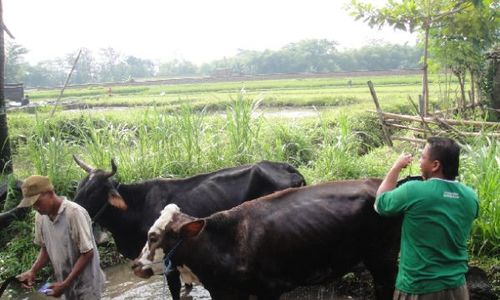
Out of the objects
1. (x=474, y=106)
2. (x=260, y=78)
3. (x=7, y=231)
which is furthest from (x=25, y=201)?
(x=260, y=78)

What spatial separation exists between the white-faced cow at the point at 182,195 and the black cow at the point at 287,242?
135 cm

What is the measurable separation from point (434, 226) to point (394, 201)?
0.28 metres

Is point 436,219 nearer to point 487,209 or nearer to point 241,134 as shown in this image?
point 487,209

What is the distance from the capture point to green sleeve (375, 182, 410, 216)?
308 centimetres

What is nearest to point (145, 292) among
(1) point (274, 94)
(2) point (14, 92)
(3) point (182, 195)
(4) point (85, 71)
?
(3) point (182, 195)

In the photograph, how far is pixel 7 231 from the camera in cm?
725

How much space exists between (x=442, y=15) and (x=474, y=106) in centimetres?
286

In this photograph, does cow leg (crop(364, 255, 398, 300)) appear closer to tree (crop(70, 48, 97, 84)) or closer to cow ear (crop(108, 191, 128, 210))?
cow ear (crop(108, 191, 128, 210))

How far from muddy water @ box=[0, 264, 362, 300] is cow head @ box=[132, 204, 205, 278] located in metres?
1.91

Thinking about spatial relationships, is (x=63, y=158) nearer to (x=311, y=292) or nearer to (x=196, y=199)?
(x=196, y=199)

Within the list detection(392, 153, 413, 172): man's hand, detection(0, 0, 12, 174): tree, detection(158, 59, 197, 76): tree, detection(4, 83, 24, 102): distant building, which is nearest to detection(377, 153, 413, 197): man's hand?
detection(392, 153, 413, 172): man's hand

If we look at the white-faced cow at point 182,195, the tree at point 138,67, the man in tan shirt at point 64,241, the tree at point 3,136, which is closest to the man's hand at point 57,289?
the man in tan shirt at point 64,241

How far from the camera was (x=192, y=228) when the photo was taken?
383 centimetres

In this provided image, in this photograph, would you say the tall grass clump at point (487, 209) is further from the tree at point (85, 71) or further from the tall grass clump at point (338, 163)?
the tree at point (85, 71)
